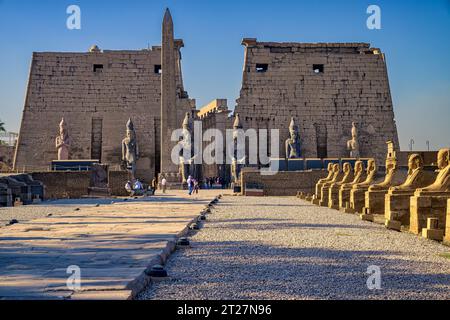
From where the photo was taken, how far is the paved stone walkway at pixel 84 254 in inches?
165

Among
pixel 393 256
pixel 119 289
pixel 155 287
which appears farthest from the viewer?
pixel 393 256

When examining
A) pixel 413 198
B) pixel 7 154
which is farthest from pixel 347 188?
pixel 7 154

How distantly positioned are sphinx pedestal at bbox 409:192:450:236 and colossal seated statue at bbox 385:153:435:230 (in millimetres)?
801

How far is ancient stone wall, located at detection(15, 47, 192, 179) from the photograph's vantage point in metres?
32.3

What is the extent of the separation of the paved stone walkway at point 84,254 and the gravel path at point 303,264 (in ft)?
0.91

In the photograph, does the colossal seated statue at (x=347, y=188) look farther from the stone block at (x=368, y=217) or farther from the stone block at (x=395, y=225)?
the stone block at (x=395, y=225)

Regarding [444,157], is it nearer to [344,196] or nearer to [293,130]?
[344,196]

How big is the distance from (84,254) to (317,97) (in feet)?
92.3

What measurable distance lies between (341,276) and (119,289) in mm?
2045

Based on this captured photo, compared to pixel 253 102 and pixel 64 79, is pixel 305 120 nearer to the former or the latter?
pixel 253 102

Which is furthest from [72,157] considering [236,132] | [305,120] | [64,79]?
[305,120]

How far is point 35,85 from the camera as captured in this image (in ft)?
107

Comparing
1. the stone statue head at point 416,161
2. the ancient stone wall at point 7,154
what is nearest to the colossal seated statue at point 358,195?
the stone statue head at point 416,161

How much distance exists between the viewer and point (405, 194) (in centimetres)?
940
